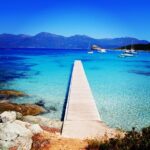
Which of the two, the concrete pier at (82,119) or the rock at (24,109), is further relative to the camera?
the rock at (24,109)

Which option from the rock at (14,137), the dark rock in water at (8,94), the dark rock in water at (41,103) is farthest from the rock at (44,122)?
the dark rock in water at (8,94)

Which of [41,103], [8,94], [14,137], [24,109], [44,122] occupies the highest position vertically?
[14,137]

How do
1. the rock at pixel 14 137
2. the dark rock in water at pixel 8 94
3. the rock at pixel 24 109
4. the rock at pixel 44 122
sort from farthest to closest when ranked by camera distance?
the dark rock in water at pixel 8 94, the rock at pixel 24 109, the rock at pixel 44 122, the rock at pixel 14 137

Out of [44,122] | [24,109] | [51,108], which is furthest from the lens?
[51,108]

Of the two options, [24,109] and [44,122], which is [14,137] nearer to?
[44,122]

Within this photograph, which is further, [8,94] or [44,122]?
[8,94]

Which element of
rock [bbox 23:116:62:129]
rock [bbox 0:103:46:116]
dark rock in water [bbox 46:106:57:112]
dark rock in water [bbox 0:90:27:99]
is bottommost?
dark rock in water [bbox 46:106:57:112]

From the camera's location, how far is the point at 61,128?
12.1 m

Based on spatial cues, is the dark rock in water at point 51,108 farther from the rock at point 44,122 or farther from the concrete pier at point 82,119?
the rock at point 44,122

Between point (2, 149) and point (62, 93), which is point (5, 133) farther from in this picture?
point (62, 93)

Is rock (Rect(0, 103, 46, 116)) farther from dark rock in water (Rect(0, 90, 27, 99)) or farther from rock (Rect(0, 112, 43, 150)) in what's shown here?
rock (Rect(0, 112, 43, 150))

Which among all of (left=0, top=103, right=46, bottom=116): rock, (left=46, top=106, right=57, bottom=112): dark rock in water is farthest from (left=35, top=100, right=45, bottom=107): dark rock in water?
(left=0, top=103, right=46, bottom=116): rock

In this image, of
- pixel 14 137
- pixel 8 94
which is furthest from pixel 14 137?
pixel 8 94

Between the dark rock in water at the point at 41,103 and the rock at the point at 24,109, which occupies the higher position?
the rock at the point at 24,109
